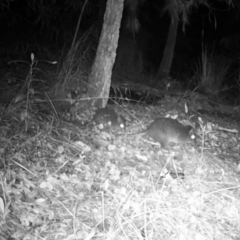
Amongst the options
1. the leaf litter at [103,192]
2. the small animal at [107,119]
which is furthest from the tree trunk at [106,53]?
the leaf litter at [103,192]

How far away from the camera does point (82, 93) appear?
504 cm

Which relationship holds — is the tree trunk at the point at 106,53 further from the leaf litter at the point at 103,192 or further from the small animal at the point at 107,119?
the leaf litter at the point at 103,192

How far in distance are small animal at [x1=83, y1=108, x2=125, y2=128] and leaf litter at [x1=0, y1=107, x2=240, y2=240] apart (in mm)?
254

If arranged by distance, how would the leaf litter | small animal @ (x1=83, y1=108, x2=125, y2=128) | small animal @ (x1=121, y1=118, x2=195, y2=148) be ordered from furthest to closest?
small animal @ (x1=83, y1=108, x2=125, y2=128)
small animal @ (x1=121, y1=118, x2=195, y2=148)
the leaf litter

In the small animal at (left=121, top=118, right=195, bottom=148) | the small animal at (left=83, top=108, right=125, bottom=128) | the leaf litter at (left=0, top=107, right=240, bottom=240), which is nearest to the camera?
the leaf litter at (left=0, top=107, right=240, bottom=240)

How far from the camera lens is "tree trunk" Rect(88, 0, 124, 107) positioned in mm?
4512

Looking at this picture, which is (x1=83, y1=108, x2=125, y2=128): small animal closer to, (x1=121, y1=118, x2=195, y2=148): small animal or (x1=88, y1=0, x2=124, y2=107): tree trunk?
(x1=88, y1=0, x2=124, y2=107): tree trunk

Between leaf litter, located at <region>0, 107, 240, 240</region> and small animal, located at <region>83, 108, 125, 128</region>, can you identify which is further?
small animal, located at <region>83, 108, 125, 128</region>

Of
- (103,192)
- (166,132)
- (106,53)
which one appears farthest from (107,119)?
(103,192)

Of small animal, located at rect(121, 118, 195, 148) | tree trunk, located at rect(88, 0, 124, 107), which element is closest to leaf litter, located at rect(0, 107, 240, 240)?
small animal, located at rect(121, 118, 195, 148)

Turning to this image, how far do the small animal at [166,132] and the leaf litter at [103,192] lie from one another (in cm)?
23

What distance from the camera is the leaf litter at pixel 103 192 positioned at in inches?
98.7

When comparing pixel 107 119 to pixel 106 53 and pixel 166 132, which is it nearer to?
pixel 166 132

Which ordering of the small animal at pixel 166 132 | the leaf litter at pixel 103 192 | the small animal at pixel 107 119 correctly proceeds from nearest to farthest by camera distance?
the leaf litter at pixel 103 192 → the small animal at pixel 166 132 → the small animal at pixel 107 119
